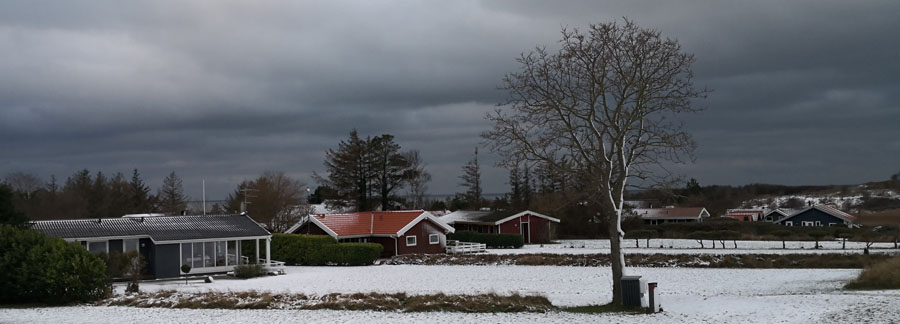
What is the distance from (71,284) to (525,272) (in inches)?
731

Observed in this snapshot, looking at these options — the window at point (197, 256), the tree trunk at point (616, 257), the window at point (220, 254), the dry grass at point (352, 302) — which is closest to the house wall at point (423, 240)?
the window at point (220, 254)

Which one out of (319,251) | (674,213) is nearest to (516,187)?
(674,213)

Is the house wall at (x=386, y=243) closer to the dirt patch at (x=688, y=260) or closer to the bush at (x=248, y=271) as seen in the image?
the dirt patch at (x=688, y=260)

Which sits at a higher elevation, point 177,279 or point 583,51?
point 583,51

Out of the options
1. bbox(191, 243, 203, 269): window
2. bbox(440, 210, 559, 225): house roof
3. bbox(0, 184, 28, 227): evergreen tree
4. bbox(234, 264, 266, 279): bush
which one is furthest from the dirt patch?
bbox(0, 184, 28, 227): evergreen tree

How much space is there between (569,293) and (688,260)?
13.9 meters

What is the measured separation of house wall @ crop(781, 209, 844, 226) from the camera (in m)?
69.5

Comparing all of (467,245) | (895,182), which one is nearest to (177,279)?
(467,245)

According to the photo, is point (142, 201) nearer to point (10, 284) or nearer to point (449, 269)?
point (449, 269)

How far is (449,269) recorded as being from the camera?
117 ft

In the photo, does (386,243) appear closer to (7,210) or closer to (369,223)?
(369,223)

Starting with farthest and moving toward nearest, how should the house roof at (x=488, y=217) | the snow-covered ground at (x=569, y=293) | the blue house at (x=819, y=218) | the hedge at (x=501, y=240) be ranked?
the blue house at (x=819, y=218), the house roof at (x=488, y=217), the hedge at (x=501, y=240), the snow-covered ground at (x=569, y=293)

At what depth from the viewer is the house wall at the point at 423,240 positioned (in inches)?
1818

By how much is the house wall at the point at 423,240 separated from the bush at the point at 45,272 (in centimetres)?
2442
